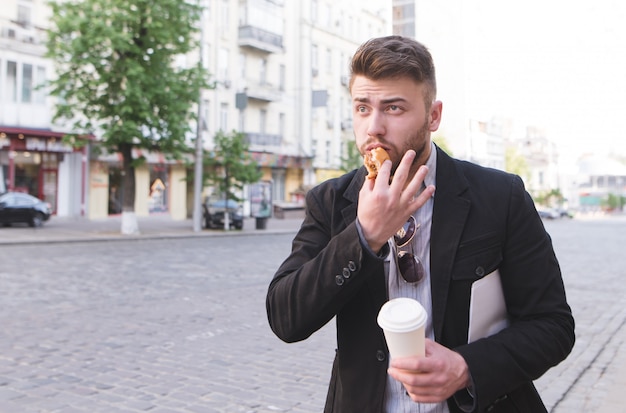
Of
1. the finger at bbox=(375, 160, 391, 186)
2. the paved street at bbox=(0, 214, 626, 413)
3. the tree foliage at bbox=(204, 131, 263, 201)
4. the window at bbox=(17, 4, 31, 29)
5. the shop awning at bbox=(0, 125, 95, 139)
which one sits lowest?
the paved street at bbox=(0, 214, 626, 413)

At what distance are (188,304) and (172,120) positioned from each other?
15026mm

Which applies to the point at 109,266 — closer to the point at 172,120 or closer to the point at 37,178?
the point at 172,120

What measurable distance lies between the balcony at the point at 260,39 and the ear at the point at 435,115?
3970 cm

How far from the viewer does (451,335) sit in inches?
63.5

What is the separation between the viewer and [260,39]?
134 feet

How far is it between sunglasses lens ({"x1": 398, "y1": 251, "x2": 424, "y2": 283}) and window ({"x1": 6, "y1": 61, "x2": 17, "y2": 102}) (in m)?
30.0

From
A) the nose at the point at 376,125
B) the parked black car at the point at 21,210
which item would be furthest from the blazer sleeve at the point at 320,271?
the parked black car at the point at 21,210

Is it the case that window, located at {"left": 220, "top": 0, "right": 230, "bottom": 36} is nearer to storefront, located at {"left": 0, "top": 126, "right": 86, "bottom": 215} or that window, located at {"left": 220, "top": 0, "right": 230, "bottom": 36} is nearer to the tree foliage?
storefront, located at {"left": 0, "top": 126, "right": 86, "bottom": 215}

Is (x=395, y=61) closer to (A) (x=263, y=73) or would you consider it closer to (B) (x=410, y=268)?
(B) (x=410, y=268)

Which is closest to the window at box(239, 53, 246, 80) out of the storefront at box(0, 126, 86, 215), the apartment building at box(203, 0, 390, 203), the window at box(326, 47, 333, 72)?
the apartment building at box(203, 0, 390, 203)

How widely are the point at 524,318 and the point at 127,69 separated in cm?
2272

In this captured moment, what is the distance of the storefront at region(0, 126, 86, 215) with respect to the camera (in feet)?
93.0

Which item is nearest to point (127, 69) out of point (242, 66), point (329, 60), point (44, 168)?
point (44, 168)

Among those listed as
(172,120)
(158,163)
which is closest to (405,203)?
(172,120)
